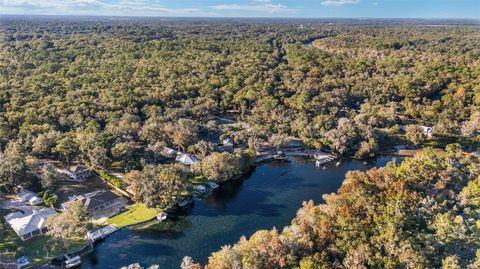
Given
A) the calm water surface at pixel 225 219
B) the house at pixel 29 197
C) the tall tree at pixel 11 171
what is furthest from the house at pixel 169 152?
the tall tree at pixel 11 171

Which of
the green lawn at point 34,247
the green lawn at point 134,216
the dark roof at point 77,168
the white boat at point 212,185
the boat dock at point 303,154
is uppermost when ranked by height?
the dark roof at point 77,168

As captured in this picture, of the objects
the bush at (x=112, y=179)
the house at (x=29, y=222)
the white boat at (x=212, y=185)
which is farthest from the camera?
the white boat at (x=212, y=185)

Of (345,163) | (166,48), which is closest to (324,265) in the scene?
(345,163)

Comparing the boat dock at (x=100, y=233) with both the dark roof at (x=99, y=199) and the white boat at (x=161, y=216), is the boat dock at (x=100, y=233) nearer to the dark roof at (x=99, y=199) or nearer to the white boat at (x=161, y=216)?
the dark roof at (x=99, y=199)

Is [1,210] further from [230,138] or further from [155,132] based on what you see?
[230,138]

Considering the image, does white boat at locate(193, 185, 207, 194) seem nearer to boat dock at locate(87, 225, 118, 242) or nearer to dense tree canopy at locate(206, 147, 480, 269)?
boat dock at locate(87, 225, 118, 242)
